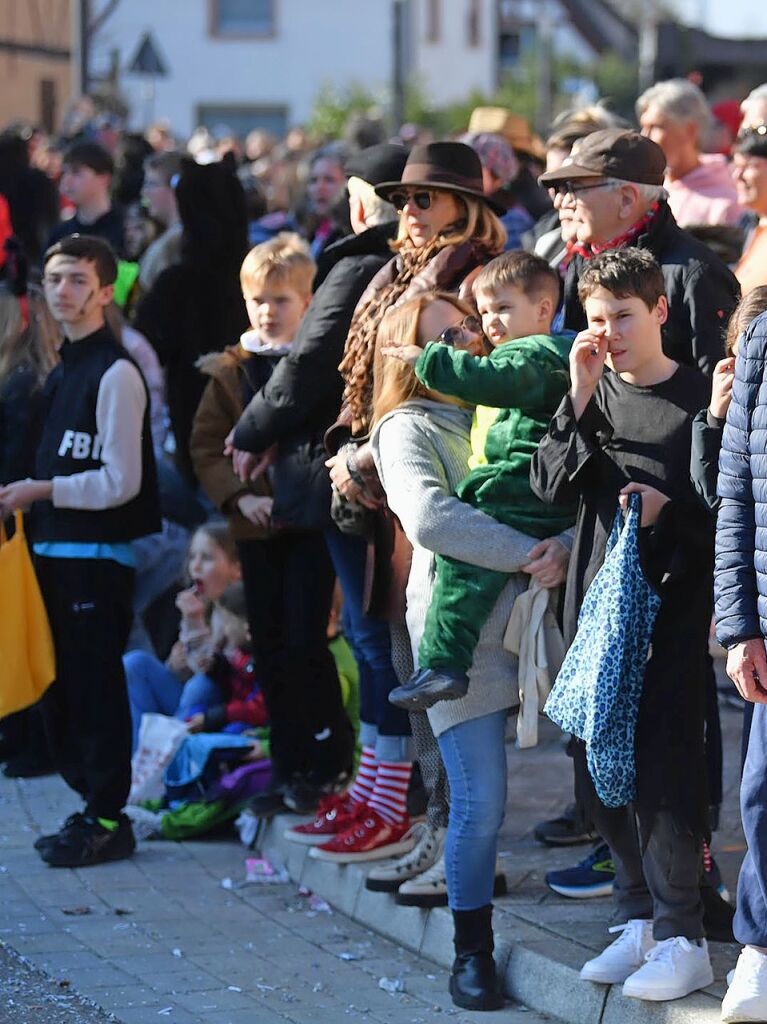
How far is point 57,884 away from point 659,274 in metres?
3.16

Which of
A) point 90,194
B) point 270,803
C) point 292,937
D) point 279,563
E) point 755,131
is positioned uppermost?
point 755,131

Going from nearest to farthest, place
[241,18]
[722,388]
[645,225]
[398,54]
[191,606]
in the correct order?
[722,388]
[645,225]
[191,606]
[398,54]
[241,18]

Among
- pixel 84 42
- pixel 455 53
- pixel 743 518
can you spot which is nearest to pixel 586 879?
pixel 743 518

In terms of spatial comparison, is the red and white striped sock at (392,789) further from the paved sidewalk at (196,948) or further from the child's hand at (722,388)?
the child's hand at (722,388)

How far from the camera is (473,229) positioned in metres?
5.99

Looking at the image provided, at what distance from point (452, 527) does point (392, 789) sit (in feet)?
4.88

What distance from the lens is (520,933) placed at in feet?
18.2

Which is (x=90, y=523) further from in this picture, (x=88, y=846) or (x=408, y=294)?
(x=408, y=294)

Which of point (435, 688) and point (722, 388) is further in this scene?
point (435, 688)

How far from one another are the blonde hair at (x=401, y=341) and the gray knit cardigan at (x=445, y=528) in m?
0.05

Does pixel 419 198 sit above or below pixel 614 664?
above

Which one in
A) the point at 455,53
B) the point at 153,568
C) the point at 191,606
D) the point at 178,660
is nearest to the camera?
the point at 191,606

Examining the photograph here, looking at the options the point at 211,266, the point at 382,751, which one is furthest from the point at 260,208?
the point at 382,751

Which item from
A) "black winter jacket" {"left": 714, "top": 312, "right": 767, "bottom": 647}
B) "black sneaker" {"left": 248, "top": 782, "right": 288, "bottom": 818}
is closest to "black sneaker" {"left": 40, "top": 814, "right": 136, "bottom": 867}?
"black sneaker" {"left": 248, "top": 782, "right": 288, "bottom": 818}
